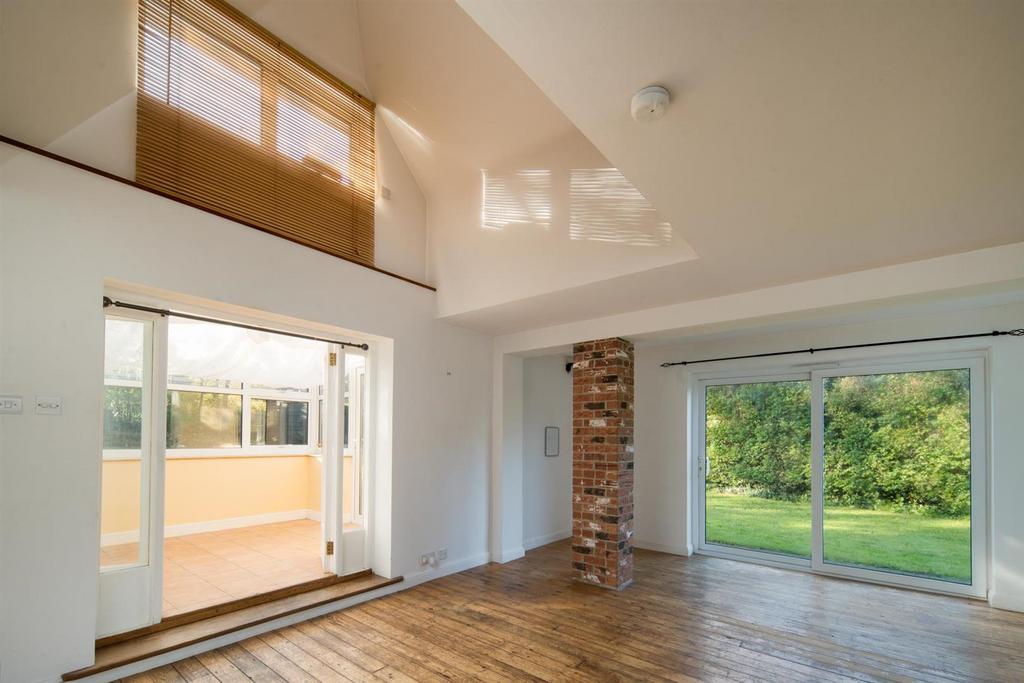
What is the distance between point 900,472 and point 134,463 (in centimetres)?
610

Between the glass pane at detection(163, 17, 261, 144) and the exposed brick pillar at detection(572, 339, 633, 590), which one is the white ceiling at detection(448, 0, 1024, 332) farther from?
the glass pane at detection(163, 17, 261, 144)

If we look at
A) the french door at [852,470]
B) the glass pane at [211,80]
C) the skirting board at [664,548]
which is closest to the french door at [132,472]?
the glass pane at [211,80]

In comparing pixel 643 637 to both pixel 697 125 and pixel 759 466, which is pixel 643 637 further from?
pixel 697 125

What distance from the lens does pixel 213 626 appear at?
3.37 m

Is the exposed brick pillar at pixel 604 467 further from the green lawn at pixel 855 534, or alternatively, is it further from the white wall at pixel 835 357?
the green lawn at pixel 855 534

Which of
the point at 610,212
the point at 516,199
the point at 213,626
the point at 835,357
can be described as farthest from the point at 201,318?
the point at 835,357

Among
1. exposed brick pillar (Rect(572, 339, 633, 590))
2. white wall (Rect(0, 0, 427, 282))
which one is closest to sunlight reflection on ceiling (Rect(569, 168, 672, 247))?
exposed brick pillar (Rect(572, 339, 633, 590))

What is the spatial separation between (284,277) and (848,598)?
17.1 feet

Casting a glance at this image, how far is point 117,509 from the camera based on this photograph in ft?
10.6

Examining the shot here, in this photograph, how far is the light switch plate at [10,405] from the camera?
252 centimetres

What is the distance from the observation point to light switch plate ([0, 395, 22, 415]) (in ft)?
8.25

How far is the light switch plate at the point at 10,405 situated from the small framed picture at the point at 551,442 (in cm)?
495

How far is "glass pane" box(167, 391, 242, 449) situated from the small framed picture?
421 cm

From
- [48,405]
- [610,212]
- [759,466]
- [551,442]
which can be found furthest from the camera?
[551,442]
